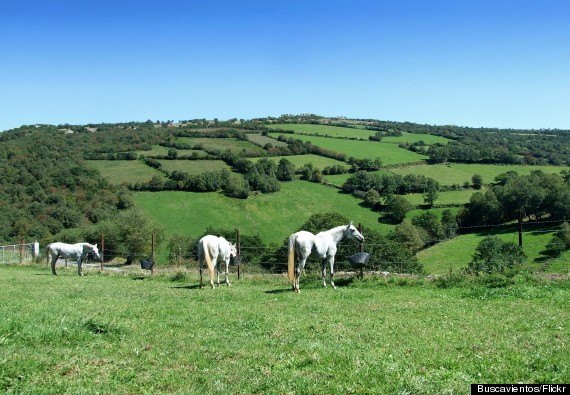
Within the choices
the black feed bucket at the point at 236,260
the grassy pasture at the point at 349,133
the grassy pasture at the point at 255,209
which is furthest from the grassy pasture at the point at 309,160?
the black feed bucket at the point at 236,260

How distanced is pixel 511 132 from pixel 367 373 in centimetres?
18814

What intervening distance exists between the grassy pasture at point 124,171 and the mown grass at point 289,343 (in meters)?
78.7

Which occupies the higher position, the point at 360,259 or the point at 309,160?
the point at 309,160

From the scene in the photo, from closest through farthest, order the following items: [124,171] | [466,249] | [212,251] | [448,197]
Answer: [212,251] → [466,249] → [448,197] → [124,171]

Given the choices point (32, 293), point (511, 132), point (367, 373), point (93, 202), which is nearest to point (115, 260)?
point (32, 293)

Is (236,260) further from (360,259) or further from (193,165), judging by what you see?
(193,165)

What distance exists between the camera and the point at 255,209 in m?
85.9

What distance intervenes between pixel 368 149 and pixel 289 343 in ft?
352

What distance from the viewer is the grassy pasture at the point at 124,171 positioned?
294 ft

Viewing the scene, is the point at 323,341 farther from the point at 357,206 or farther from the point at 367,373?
the point at 357,206

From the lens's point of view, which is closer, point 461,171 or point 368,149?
point 461,171

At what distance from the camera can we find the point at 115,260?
40.8m

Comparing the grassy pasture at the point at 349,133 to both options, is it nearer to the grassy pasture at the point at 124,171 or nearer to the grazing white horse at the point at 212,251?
the grassy pasture at the point at 124,171

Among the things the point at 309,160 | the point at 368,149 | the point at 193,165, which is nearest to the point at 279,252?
the point at 193,165
